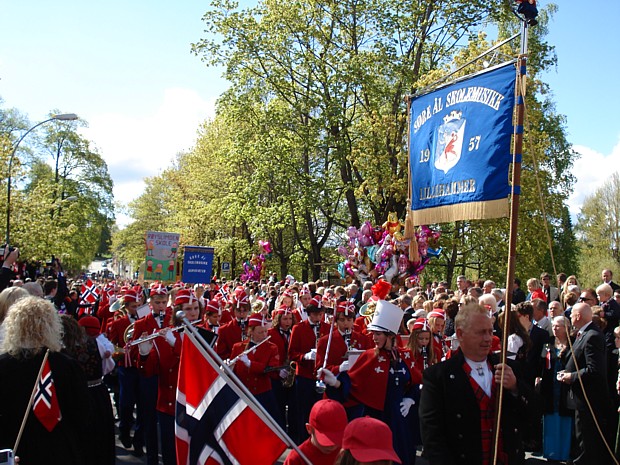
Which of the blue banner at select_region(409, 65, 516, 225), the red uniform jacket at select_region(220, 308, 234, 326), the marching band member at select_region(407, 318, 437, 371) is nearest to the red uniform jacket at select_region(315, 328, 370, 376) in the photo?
the marching band member at select_region(407, 318, 437, 371)

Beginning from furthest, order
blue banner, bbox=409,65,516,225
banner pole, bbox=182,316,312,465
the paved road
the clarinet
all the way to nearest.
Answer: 1. the paved road
2. the clarinet
3. blue banner, bbox=409,65,516,225
4. banner pole, bbox=182,316,312,465

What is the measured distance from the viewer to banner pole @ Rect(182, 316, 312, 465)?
3.75m

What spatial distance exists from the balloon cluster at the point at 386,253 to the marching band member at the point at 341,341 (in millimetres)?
9213

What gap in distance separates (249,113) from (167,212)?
32.9 metres

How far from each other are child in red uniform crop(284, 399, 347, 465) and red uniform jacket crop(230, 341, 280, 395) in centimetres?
429

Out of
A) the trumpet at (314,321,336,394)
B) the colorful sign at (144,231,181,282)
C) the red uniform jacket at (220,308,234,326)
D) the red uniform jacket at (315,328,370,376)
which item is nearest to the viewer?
the trumpet at (314,321,336,394)

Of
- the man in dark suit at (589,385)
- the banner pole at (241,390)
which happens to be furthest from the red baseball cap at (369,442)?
the man in dark suit at (589,385)

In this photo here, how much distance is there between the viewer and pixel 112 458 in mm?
6797

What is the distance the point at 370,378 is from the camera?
7.30 meters

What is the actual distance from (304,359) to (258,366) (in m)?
0.88

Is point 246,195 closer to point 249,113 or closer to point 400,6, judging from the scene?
point 249,113

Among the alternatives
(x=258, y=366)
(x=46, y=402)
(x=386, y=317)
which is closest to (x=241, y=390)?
(x=46, y=402)

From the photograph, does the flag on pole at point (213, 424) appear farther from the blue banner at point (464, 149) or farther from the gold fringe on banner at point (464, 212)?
the blue banner at point (464, 149)

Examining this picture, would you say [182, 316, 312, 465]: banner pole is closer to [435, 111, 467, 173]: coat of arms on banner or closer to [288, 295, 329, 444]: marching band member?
[435, 111, 467, 173]: coat of arms on banner
